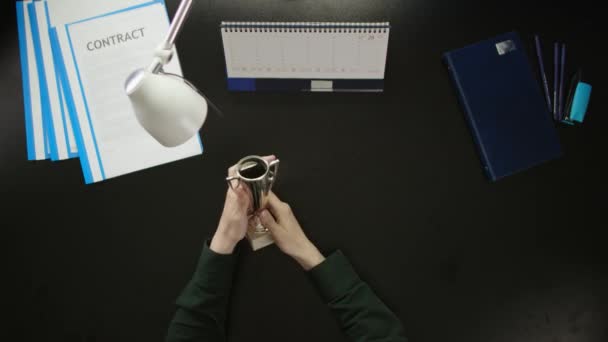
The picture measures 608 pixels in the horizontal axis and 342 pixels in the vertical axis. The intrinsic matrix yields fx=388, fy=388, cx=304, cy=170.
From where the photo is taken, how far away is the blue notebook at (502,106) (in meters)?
0.92

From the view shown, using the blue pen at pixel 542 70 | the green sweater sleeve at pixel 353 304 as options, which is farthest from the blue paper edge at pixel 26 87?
the blue pen at pixel 542 70

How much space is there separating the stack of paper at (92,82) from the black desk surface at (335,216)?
34 mm

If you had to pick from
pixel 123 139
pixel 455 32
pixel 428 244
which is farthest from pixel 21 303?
pixel 455 32

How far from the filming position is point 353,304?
806 millimetres

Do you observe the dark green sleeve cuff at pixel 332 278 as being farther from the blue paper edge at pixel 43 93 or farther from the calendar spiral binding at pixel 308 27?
the blue paper edge at pixel 43 93

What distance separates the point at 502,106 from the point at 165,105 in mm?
770

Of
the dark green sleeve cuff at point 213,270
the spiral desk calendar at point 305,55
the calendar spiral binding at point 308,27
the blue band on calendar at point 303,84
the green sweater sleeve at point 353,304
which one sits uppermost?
the calendar spiral binding at point 308,27

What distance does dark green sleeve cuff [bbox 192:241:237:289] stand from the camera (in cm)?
81

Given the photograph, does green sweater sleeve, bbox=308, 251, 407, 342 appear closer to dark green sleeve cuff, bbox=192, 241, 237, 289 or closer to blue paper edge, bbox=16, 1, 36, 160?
dark green sleeve cuff, bbox=192, 241, 237, 289

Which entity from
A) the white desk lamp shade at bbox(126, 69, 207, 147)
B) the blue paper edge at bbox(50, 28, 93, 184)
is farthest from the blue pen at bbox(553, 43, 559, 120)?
the blue paper edge at bbox(50, 28, 93, 184)

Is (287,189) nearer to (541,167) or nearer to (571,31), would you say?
(541,167)

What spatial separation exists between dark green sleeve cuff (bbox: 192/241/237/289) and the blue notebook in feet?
2.09

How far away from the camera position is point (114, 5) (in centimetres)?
93

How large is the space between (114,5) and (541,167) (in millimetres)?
1100
